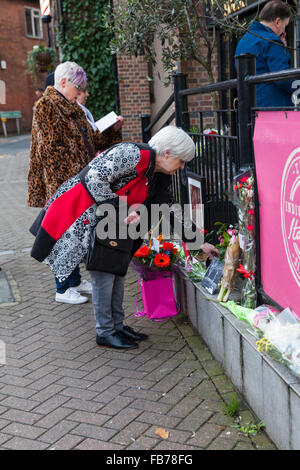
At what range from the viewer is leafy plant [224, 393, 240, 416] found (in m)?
2.86

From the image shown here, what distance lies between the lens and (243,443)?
262cm

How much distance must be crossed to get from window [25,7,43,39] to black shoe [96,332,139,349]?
32.9 metres

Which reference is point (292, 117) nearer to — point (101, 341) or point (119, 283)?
point (119, 283)

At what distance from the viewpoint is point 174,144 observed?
325cm

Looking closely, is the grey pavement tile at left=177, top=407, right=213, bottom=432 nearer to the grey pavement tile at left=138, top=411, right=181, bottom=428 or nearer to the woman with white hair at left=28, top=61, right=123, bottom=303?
the grey pavement tile at left=138, top=411, right=181, bottom=428

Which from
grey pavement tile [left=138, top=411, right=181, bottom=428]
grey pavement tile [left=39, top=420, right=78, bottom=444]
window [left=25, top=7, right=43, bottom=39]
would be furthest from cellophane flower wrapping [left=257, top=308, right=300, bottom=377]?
window [left=25, top=7, right=43, bottom=39]

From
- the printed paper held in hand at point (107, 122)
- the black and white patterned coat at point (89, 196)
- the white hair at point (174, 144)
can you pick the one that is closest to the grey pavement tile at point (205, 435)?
the black and white patterned coat at point (89, 196)

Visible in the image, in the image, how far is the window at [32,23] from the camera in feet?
110

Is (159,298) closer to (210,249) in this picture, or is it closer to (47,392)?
(210,249)

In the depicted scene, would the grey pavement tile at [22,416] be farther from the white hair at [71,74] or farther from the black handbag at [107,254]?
the white hair at [71,74]

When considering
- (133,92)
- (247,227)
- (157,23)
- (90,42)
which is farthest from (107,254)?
(90,42)

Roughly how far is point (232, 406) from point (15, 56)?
3263 centimetres

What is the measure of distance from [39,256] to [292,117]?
2047 mm

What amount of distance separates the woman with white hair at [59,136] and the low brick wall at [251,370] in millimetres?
1400
